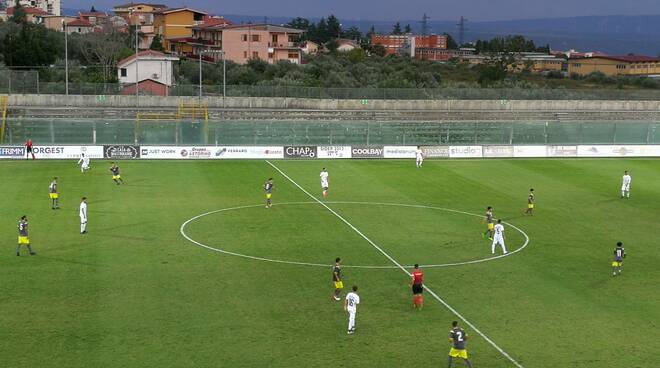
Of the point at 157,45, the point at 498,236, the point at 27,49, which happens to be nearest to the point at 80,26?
the point at 157,45

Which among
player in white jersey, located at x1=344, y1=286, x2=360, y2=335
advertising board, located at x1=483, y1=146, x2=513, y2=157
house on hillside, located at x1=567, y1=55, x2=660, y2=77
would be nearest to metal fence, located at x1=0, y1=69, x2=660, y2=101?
advertising board, located at x1=483, y1=146, x2=513, y2=157

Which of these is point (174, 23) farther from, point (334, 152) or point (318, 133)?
point (334, 152)

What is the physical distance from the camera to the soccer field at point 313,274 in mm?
24078

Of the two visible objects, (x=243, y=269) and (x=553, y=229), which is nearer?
(x=243, y=269)

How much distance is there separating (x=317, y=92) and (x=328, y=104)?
1.84m

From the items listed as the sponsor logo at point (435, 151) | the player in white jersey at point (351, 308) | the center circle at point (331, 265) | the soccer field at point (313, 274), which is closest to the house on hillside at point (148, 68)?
the sponsor logo at point (435, 151)

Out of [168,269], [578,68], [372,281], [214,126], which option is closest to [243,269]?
[168,269]

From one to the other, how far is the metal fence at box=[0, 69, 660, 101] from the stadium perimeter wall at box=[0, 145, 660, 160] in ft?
86.5

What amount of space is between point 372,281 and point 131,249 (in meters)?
11.0

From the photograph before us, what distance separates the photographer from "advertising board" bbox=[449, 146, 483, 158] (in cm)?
6744

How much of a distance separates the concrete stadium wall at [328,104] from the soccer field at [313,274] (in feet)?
107

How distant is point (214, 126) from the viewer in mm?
66188

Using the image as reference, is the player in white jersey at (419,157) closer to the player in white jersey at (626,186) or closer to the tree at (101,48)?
the player in white jersey at (626,186)

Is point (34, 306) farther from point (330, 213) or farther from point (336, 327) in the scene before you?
point (330, 213)
